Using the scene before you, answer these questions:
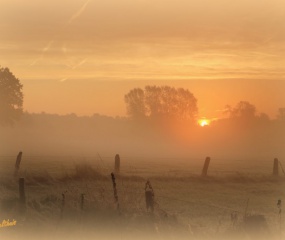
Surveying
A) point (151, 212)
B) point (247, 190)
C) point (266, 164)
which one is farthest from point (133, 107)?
point (266, 164)

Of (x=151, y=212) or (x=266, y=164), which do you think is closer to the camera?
(x=151, y=212)

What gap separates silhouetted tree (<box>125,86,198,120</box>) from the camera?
1716 centimetres

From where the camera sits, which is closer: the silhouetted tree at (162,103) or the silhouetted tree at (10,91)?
the silhouetted tree at (162,103)

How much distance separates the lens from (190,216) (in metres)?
15.5

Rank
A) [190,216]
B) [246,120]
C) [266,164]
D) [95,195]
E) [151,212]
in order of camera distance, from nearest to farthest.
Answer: [151,212]
[95,195]
[190,216]
[246,120]
[266,164]

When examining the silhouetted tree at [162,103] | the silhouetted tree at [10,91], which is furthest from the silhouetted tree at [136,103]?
the silhouetted tree at [10,91]

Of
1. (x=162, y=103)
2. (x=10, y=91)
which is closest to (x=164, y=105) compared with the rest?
(x=162, y=103)

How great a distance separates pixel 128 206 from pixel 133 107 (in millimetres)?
5965

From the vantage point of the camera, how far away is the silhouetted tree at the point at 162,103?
17.2 meters

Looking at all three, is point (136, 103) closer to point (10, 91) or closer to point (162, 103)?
point (162, 103)

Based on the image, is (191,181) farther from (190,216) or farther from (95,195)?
(95,195)

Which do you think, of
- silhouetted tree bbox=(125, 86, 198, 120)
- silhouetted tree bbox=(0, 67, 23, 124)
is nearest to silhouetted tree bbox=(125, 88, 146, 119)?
silhouetted tree bbox=(125, 86, 198, 120)

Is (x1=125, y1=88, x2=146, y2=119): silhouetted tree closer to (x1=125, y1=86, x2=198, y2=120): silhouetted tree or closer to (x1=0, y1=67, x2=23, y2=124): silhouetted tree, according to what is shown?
(x1=125, y1=86, x2=198, y2=120): silhouetted tree

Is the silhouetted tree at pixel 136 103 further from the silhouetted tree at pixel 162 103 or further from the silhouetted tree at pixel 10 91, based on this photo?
the silhouetted tree at pixel 10 91
